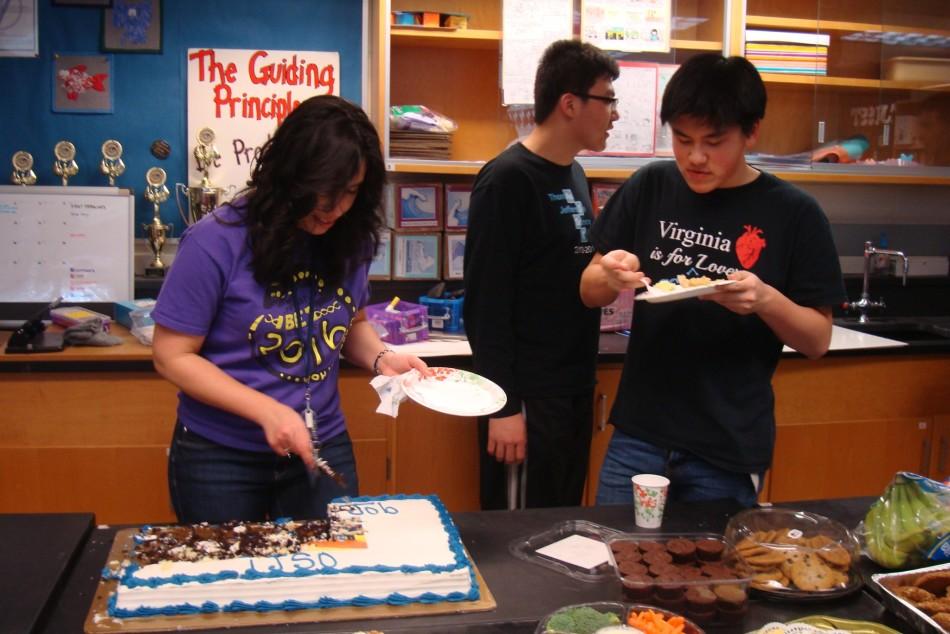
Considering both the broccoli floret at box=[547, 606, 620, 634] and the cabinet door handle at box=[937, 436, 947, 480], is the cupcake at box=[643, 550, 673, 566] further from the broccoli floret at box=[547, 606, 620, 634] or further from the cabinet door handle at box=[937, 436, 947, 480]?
the cabinet door handle at box=[937, 436, 947, 480]

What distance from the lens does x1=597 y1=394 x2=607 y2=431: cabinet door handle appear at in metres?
3.00

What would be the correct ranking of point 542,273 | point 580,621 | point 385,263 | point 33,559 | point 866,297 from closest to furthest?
1. point 580,621
2. point 33,559
3. point 542,273
4. point 385,263
5. point 866,297

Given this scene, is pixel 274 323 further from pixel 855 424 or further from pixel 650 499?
pixel 855 424

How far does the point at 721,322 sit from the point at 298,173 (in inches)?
34.4

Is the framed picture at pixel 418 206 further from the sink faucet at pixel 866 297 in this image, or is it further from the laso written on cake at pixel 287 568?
the laso written on cake at pixel 287 568

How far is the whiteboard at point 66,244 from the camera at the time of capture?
317 cm

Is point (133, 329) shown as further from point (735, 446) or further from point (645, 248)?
point (735, 446)

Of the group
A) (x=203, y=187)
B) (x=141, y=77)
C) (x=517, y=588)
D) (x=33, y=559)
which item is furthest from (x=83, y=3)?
(x=517, y=588)

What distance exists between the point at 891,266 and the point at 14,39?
11.2ft

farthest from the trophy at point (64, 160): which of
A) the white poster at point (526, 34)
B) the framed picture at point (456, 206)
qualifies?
the white poster at point (526, 34)

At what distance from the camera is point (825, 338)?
1.83m

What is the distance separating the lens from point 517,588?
56.5 inches

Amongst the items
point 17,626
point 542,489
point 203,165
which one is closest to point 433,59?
point 203,165

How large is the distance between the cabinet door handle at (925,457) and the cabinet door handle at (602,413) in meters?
1.20
